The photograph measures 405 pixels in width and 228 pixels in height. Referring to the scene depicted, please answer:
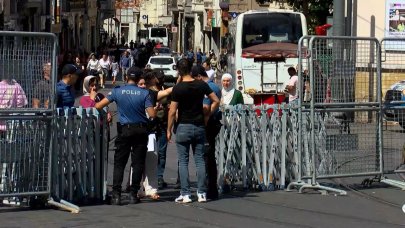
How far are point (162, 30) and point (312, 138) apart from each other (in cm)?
7956

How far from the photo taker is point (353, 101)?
13.8 meters

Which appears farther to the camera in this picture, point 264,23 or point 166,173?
point 264,23

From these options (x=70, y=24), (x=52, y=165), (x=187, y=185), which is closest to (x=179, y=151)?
(x=187, y=185)

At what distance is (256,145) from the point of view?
44.5 feet

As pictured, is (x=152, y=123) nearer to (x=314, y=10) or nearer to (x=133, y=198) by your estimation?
(x=133, y=198)

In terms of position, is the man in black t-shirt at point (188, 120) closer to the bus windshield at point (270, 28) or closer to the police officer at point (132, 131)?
the police officer at point (132, 131)

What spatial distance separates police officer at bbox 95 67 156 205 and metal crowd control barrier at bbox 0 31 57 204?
0.81 meters

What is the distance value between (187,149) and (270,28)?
20.1 m

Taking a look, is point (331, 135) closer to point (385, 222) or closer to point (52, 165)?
point (385, 222)

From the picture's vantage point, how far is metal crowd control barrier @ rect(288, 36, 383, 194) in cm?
1336

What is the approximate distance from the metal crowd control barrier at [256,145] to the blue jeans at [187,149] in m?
1.12

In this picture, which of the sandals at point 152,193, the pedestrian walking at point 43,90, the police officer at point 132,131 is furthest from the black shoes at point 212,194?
the pedestrian walking at point 43,90

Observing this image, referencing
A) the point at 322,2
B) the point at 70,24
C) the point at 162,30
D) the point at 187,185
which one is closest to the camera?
the point at 187,185

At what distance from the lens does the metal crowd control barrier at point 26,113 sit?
11461 mm
